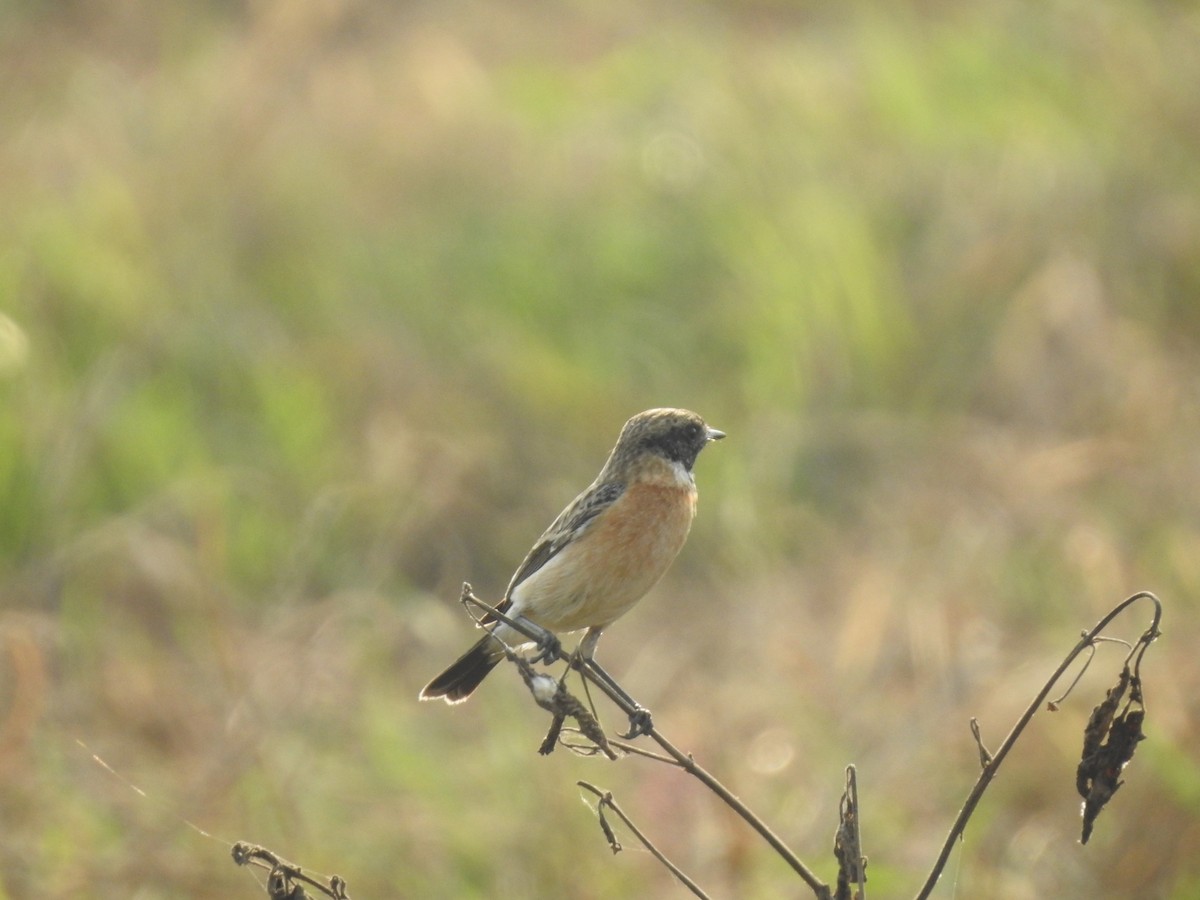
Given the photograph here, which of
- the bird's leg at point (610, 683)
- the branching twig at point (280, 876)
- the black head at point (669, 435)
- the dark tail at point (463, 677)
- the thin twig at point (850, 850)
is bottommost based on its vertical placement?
the thin twig at point (850, 850)

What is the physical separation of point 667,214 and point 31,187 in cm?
370

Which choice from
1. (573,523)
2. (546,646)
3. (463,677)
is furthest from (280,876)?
(573,523)

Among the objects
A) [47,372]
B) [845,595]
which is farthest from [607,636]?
[47,372]

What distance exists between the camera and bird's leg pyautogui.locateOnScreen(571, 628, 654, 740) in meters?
3.10

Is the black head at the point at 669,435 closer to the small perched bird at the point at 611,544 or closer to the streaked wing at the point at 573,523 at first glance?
the small perched bird at the point at 611,544

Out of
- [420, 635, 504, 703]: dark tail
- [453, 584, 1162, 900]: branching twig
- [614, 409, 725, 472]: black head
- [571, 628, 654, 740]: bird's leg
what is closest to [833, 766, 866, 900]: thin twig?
[453, 584, 1162, 900]: branching twig

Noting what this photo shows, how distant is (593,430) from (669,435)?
438 centimetres

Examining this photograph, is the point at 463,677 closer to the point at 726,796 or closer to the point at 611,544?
the point at 611,544

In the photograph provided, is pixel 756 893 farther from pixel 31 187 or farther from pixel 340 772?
pixel 31 187

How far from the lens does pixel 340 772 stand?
6270 millimetres

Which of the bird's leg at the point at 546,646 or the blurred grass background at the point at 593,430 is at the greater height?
the blurred grass background at the point at 593,430

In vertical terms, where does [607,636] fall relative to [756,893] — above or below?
above

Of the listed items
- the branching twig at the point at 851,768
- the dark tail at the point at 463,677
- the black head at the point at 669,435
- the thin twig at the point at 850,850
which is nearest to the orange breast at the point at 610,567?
the black head at the point at 669,435

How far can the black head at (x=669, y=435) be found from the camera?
4113mm
